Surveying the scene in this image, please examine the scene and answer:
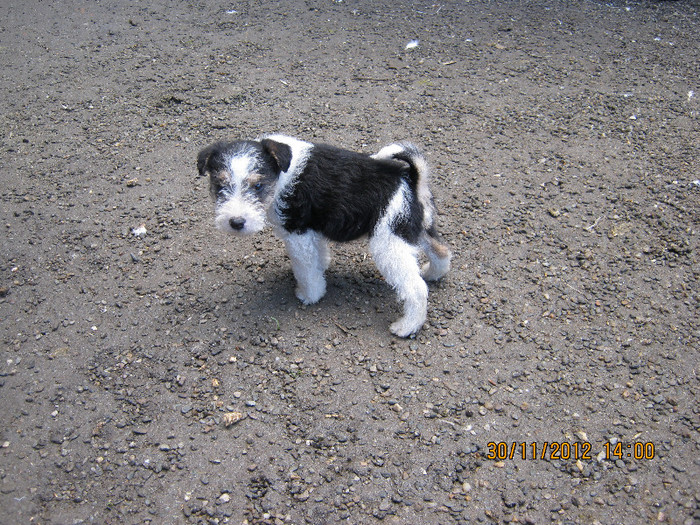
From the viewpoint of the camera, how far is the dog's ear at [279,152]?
418 cm

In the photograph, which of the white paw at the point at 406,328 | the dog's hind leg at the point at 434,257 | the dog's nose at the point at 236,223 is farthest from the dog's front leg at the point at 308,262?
the dog's hind leg at the point at 434,257

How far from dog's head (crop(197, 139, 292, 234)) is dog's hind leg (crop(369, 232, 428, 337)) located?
102 centimetres

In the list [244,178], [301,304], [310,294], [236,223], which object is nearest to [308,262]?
[310,294]

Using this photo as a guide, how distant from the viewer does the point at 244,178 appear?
4090mm

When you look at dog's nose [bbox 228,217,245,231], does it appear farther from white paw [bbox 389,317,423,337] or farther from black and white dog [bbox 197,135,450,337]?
white paw [bbox 389,317,423,337]

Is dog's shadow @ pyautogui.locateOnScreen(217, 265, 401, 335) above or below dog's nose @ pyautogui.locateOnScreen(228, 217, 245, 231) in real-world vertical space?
below

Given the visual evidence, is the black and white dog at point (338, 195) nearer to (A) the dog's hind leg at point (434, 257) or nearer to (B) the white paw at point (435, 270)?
(A) the dog's hind leg at point (434, 257)

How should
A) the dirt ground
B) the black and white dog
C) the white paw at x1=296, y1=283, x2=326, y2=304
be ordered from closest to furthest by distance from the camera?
the dirt ground
the black and white dog
the white paw at x1=296, y1=283, x2=326, y2=304

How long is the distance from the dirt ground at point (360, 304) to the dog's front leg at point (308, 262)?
184 mm

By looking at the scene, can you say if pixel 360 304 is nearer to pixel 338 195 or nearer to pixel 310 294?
pixel 310 294

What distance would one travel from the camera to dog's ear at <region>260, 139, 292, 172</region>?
4.18m

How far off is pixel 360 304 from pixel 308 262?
0.71 m

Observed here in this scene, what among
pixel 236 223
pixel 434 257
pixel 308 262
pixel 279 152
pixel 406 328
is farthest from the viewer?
pixel 434 257

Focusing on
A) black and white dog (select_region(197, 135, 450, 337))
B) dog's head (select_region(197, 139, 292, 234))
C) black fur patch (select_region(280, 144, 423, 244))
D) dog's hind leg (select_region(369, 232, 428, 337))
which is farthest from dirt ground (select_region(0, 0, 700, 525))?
dog's head (select_region(197, 139, 292, 234))
